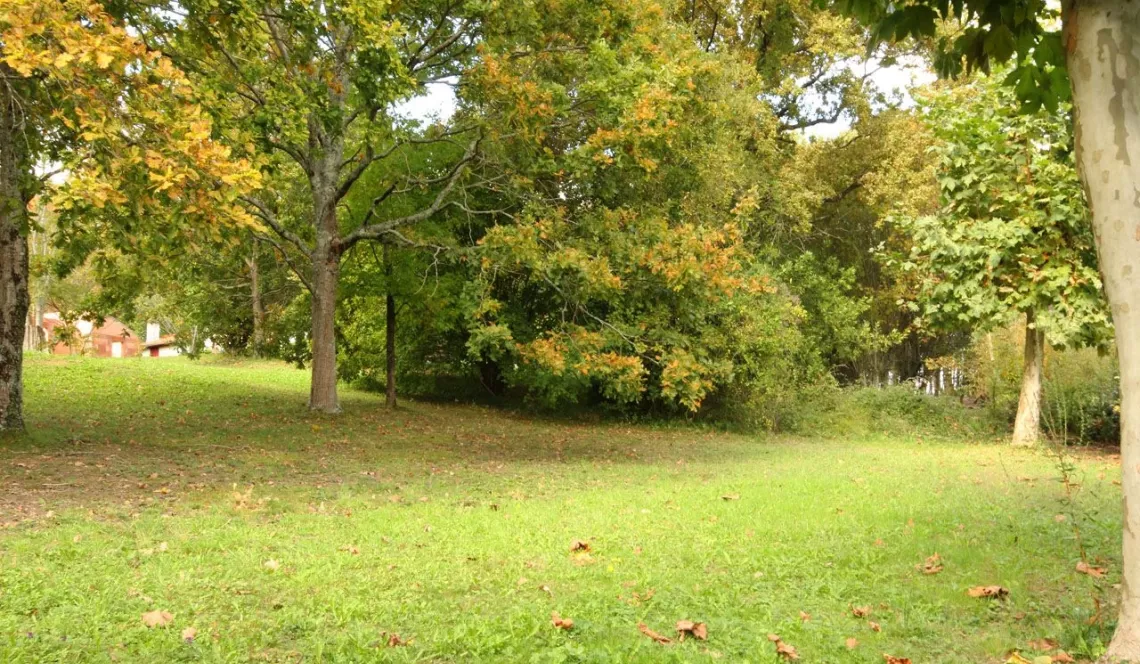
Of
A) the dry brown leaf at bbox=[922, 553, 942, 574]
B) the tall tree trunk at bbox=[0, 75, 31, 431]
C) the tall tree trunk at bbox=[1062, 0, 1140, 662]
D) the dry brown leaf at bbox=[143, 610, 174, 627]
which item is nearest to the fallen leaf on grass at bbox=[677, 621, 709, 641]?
the tall tree trunk at bbox=[1062, 0, 1140, 662]

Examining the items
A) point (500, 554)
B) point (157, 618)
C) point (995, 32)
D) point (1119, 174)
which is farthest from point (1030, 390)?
point (157, 618)

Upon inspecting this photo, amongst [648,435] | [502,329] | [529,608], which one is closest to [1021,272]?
[648,435]

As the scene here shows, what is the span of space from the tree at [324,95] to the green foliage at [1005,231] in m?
9.81

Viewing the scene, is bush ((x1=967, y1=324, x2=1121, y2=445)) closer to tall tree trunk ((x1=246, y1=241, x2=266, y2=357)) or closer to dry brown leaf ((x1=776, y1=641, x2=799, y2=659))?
dry brown leaf ((x1=776, y1=641, x2=799, y2=659))

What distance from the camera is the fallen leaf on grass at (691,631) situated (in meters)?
4.35

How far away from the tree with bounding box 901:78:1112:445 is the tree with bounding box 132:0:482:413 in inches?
388

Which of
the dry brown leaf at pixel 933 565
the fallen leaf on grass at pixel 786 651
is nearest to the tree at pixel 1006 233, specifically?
the dry brown leaf at pixel 933 565

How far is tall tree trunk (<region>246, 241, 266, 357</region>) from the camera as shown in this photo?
1897cm

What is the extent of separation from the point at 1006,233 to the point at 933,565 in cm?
1191

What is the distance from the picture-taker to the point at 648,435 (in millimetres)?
18719

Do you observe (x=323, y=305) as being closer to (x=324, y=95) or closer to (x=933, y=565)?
(x=324, y=95)

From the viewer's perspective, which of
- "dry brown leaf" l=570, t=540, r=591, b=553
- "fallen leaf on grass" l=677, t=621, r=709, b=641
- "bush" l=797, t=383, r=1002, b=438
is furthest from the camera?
"bush" l=797, t=383, r=1002, b=438

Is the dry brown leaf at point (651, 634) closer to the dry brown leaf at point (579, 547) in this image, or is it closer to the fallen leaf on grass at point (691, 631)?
the fallen leaf on grass at point (691, 631)

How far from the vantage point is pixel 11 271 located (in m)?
9.94
